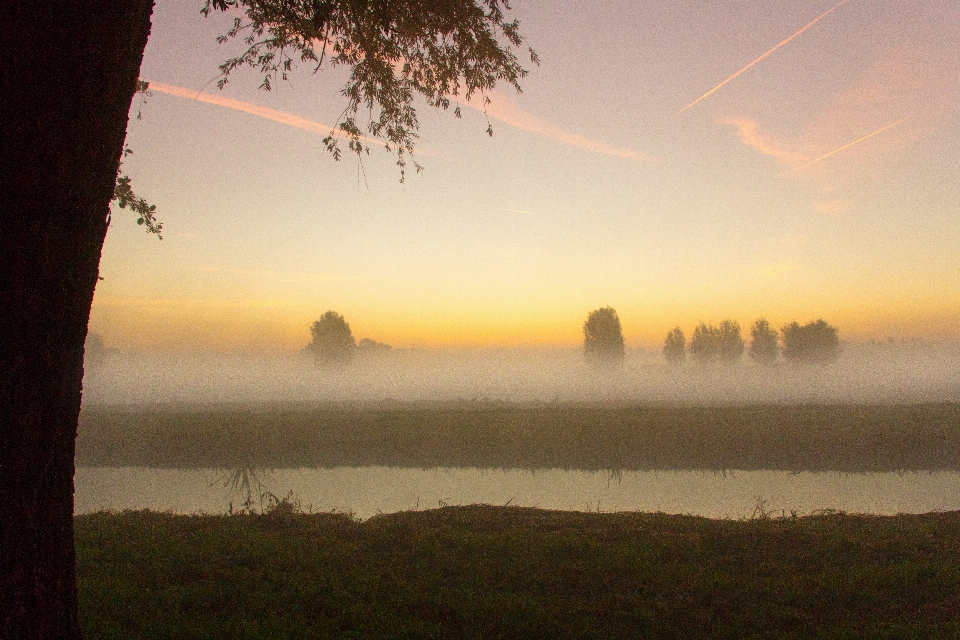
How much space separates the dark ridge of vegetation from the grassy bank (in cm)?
1808

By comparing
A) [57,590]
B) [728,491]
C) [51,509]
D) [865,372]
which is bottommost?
[728,491]

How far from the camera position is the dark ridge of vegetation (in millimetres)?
26375

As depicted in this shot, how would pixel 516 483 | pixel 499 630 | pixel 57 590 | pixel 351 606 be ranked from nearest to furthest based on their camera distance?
pixel 57 590, pixel 499 630, pixel 351 606, pixel 516 483

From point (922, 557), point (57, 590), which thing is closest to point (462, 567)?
point (57, 590)

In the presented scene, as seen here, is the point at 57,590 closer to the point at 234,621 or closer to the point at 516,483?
the point at 234,621

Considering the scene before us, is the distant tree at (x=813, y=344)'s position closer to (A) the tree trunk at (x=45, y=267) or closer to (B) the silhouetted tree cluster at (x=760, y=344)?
(B) the silhouetted tree cluster at (x=760, y=344)

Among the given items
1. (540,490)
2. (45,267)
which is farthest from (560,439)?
(45,267)

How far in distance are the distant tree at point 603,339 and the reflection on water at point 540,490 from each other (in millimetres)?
63170

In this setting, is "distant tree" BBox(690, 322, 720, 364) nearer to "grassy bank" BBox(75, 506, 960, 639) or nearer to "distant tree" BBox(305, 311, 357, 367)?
"distant tree" BBox(305, 311, 357, 367)

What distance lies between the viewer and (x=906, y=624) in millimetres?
5621

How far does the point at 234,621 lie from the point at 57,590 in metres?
2.86

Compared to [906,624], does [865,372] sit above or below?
above

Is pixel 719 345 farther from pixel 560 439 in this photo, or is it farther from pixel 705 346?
pixel 560 439

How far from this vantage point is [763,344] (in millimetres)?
97938
